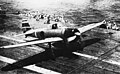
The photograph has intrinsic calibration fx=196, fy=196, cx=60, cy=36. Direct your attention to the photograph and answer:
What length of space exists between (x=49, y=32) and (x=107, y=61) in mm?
6730

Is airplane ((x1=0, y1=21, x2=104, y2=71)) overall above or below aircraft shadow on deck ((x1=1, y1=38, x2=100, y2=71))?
above

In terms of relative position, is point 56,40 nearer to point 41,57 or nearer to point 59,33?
point 59,33

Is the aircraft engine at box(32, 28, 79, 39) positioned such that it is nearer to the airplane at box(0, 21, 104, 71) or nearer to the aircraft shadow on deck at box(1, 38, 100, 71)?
the airplane at box(0, 21, 104, 71)

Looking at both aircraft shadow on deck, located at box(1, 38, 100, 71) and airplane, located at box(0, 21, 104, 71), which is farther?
airplane, located at box(0, 21, 104, 71)

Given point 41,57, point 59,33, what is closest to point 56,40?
point 59,33

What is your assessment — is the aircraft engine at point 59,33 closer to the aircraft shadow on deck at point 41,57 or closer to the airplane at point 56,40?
the airplane at point 56,40

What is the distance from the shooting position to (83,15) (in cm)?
3956

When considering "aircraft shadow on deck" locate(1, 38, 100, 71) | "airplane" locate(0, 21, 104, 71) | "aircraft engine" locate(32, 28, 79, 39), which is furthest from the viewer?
"aircraft engine" locate(32, 28, 79, 39)

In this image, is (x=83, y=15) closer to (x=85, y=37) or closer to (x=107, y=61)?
(x=85, y=37)

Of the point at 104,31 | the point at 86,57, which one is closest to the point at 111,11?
the point at 104,31

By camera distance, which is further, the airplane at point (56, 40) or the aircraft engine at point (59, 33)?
the aircraft engine at point (59, 33)

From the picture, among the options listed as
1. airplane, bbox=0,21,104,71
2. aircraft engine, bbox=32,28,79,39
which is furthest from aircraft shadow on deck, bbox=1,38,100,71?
aircraft engine, bbox=32,28,79,39

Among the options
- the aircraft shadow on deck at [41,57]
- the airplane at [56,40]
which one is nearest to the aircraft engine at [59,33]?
the airplane at [56,40]

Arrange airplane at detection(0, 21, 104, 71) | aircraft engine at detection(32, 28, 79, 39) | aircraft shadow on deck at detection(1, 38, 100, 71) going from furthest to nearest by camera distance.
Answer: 1. aircraft engine at detection(32, 28, 79, 39)
2. airplane at detection(0, 21, 104, 71)
3. aircraft shadow on deck at detection(1, 38, 100, 71)
